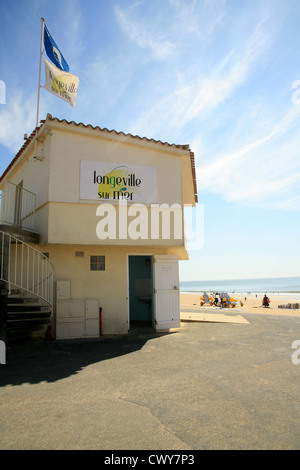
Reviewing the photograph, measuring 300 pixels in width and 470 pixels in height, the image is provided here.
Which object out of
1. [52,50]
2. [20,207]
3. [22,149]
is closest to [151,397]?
[20,207]

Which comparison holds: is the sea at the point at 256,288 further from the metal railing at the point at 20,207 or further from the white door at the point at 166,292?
the metal railing at the point at 20,207

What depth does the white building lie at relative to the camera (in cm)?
914

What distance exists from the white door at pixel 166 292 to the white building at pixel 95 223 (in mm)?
34

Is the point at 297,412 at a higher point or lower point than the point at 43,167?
lower

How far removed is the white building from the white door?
0.11 feet

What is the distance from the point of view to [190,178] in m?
12.7

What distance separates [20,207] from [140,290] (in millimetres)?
6470

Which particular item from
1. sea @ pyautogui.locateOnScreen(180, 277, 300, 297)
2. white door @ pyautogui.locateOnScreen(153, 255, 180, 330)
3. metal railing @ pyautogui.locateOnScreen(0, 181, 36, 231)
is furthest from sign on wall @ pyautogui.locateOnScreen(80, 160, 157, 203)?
sea @ pyautogui.locateOnScreen(180, 277, 300, 297)

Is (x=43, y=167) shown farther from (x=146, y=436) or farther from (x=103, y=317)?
(x=146, y=436)

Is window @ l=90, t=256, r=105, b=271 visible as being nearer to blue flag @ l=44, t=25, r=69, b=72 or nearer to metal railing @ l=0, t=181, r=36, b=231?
metal railing @ l=0, t=181, r=36, b=231

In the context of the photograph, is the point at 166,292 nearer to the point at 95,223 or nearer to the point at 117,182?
the point at 95,223

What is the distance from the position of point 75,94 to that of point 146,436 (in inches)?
420

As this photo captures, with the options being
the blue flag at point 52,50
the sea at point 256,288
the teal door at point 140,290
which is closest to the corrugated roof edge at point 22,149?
the blue flag at point 52,50
